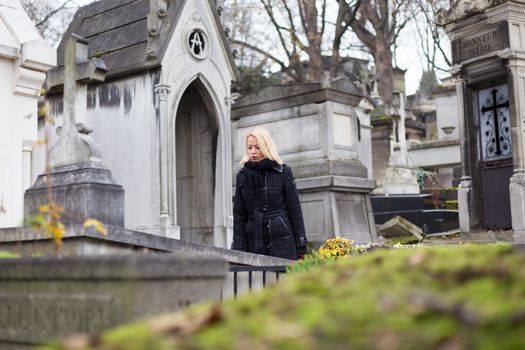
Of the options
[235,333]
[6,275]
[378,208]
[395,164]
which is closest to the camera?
[235,333]

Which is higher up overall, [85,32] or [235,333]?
[85,32]

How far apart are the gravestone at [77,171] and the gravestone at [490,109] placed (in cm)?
770

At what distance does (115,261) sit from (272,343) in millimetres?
939

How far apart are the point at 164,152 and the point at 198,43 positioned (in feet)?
5.51

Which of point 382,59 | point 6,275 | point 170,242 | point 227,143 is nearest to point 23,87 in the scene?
point 170,242

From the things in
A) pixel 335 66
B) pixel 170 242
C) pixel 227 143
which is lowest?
pixel 170 242

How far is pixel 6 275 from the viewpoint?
3.16 metres

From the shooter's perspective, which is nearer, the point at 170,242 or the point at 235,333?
the point at 235,333

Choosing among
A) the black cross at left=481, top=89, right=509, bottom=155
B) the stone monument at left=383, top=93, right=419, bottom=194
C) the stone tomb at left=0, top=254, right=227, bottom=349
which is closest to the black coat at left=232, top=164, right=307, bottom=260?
the stone tomb at left=0, top=254, right=227, bottom=349

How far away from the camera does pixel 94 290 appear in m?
2.71

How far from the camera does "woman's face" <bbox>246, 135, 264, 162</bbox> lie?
668 cm

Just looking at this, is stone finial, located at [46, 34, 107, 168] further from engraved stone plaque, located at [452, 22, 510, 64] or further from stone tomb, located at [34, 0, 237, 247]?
engraved stone plaque, located at [452, 22, 510, 64]

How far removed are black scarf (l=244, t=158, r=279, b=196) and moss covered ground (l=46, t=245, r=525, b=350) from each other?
168 inches

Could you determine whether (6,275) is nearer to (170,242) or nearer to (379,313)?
(379,313)
